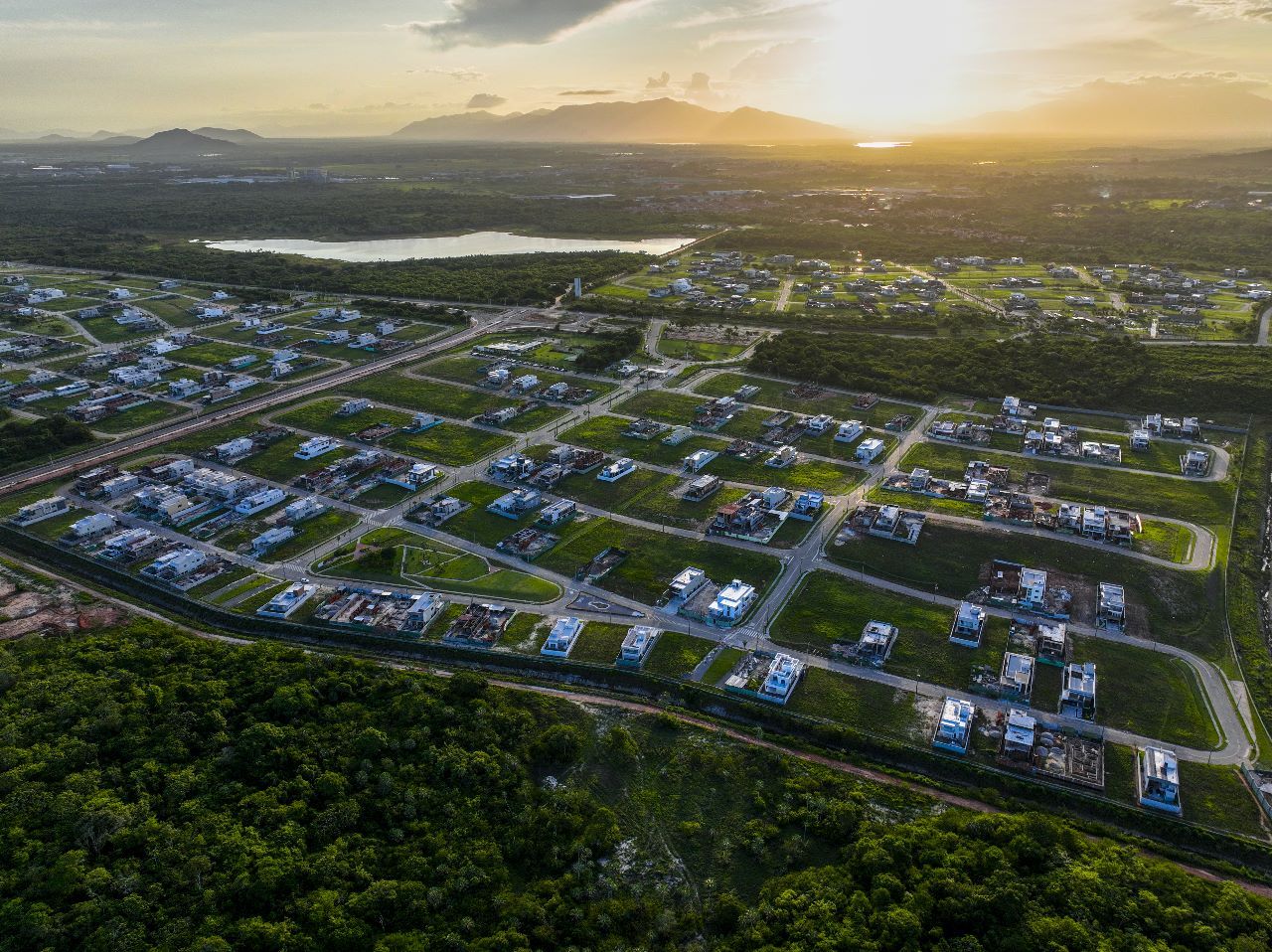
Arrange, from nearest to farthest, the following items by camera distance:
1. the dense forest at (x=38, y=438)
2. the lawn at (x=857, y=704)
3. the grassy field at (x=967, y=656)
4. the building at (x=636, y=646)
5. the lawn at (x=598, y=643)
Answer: the lawn at (x=857, y=704) < the grassy field at (x=967, y=656) < the building at (x=636, y=646) < the lawn at (x=598, y=643) < the dense forest at (x=38, y=438)

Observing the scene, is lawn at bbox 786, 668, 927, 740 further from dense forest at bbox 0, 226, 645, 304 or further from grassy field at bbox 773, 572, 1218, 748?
dense forest at bbox 0, 226, 645, 304

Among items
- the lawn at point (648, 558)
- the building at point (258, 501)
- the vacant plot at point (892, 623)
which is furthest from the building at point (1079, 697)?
the building at point (258, 501)

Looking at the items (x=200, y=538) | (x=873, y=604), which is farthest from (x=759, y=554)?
(x=200, y=538)

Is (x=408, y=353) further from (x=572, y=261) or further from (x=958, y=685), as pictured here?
(x=958, y=685)

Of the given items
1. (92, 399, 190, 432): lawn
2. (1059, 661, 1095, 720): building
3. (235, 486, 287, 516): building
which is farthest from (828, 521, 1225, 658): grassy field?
(92, 399, 190, 432): lawn

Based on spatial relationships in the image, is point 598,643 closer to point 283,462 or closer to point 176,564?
point 176,564

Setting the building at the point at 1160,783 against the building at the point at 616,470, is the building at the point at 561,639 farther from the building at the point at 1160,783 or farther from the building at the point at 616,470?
the building at the point at 1160,783
